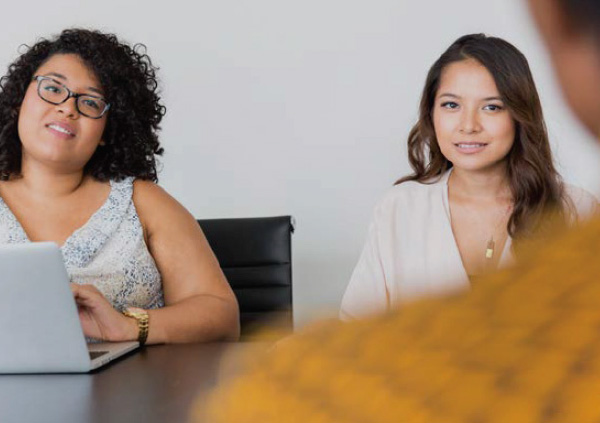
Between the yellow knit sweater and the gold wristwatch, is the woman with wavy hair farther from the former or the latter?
the yellow knit sweater

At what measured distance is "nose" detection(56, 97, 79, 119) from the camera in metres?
1.64

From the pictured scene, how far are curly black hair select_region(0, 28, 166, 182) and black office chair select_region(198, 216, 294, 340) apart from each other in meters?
0.22

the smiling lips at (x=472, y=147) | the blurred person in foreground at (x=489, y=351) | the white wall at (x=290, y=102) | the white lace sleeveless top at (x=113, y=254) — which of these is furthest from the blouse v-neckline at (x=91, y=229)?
the blurred person in foreground at (x=489, y=351)

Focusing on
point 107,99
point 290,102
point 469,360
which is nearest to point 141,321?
point 107,99

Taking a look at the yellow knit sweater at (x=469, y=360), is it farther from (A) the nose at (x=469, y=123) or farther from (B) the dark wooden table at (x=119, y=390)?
(A) the nose at (x=469, y=123)

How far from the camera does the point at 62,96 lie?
167 centimetres

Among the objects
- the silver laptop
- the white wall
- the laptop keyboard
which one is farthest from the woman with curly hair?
the white wall

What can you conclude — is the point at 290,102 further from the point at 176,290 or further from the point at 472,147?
the point at 472,147

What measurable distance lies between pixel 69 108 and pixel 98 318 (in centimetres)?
55

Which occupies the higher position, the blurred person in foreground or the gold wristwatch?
the blurred person in foreground

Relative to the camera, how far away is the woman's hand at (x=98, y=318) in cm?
128

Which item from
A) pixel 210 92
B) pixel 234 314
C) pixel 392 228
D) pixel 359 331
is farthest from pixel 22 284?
pixel 210 92

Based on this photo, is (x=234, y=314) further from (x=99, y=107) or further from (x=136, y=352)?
(x=99, y=107)

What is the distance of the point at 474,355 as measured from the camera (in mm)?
127
